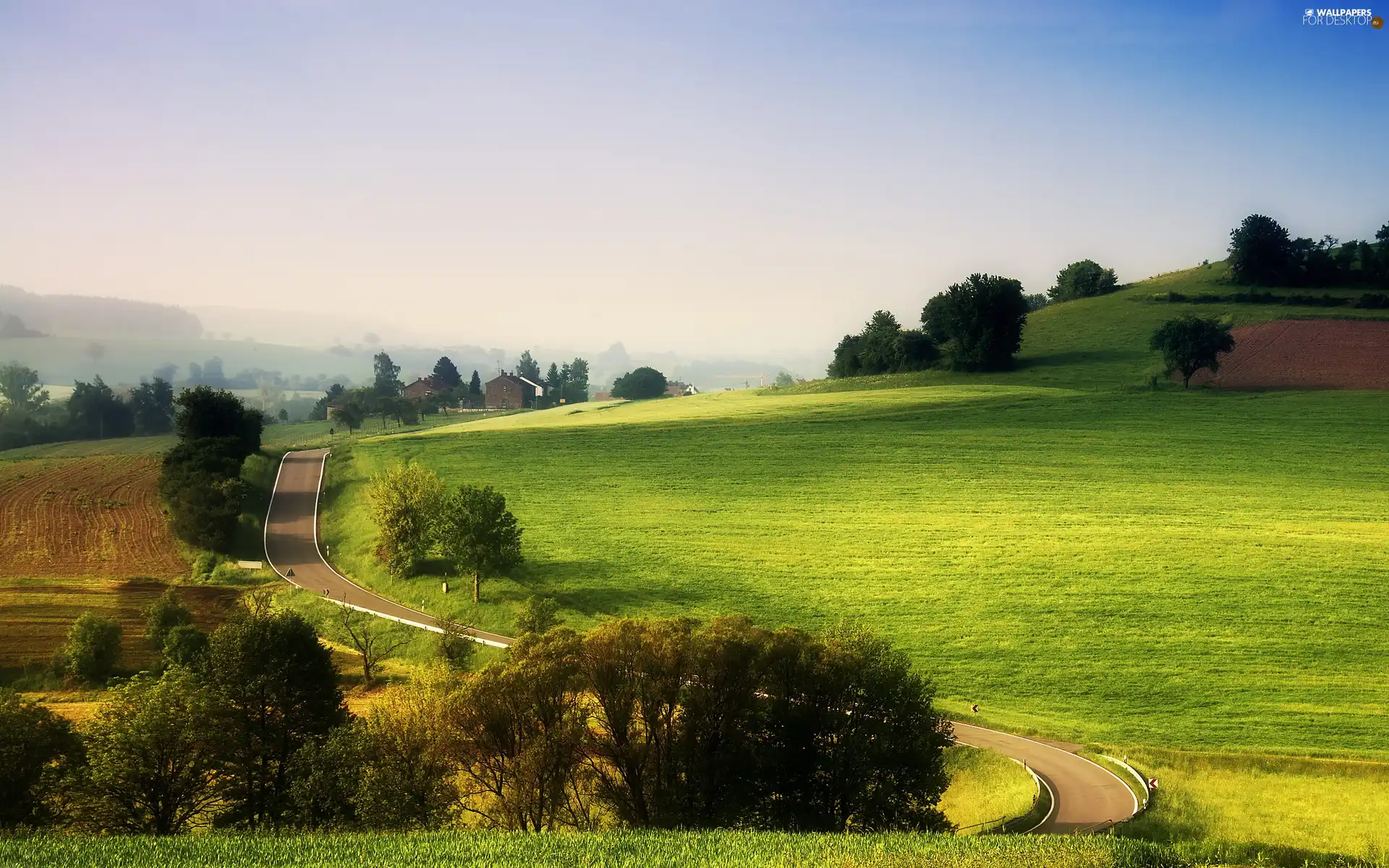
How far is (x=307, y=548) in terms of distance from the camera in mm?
73125

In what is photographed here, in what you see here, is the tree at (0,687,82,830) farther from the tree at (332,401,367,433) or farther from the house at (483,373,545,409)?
the house at (483,373,545,409)

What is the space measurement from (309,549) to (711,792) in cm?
4960

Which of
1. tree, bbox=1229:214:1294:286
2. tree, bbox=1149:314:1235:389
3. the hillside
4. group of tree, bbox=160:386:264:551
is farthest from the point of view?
tree, bbox=1229:214:1294:286

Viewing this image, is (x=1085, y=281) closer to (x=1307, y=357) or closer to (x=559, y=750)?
(x=1307, y=357)

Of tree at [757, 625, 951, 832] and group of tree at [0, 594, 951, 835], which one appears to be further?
tree at [757, 625, 951, 832]

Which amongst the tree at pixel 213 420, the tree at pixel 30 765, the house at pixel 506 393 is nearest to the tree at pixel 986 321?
the tree at pixel 213 420

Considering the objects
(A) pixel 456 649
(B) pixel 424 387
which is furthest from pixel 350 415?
(A) pixel 456 649

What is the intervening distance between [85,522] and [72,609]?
783 inches

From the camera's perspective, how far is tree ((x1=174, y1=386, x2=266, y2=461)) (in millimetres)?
85500

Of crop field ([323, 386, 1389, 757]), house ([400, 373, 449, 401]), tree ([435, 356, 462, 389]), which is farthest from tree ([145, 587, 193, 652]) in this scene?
tree ([435, 356, 462, 389])

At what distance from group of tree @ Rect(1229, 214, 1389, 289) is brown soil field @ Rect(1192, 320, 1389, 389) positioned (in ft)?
62.2

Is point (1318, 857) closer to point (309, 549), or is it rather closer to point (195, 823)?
point (195, 823)

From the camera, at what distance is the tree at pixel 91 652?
5106 cm

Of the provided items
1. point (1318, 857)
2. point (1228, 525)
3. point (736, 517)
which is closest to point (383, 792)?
point (1318, 857)
